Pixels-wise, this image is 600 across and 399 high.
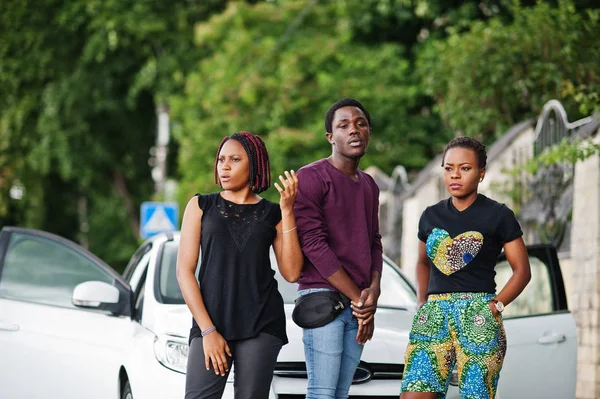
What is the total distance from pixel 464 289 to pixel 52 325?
3.00 meters

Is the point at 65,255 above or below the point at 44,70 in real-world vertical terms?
below

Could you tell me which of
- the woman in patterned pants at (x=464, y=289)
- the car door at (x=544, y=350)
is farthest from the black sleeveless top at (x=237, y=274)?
the car door at (x=544, y=350)

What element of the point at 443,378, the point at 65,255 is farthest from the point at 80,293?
the point at 443,378

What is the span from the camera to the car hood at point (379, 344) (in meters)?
5.76

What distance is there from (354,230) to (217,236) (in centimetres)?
66

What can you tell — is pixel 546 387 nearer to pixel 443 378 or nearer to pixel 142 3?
pixel 443 378

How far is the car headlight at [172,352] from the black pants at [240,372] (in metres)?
1.22

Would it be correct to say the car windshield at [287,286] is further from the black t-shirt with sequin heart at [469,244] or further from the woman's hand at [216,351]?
the woman's hand at [216,351]

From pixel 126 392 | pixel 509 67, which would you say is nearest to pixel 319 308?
pixel 126 392

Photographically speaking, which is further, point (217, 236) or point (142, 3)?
point (142, 3)

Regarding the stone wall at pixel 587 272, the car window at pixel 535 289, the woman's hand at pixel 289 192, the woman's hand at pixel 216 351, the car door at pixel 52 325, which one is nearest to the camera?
the woman's hand at pixel 216 351

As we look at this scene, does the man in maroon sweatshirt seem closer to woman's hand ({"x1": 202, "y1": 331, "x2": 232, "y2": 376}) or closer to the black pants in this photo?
the black pants

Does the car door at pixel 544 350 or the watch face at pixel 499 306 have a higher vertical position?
the watch face at pixel 499 306

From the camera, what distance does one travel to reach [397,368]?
232 inches
